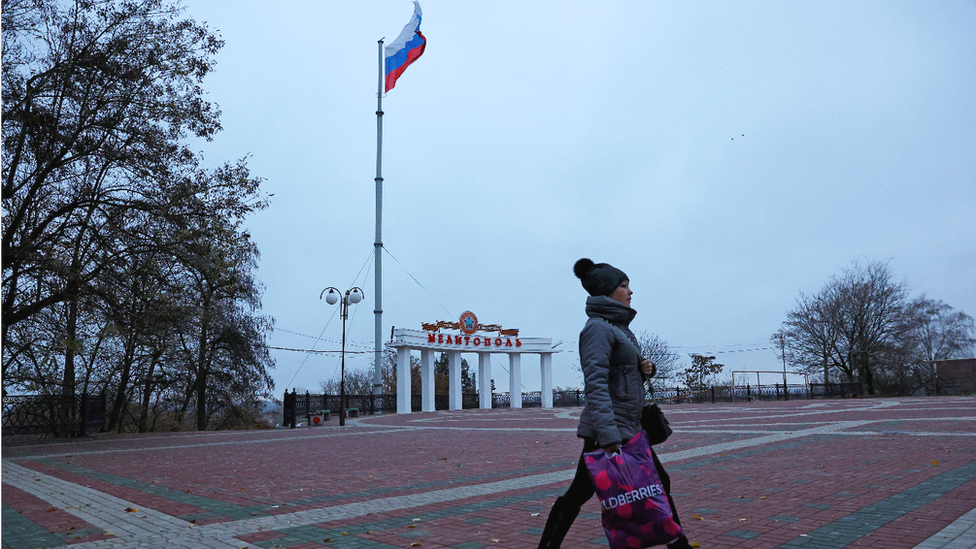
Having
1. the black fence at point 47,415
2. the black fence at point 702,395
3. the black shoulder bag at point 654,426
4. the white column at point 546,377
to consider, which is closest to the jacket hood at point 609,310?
the black shoulder bag at point 654,426

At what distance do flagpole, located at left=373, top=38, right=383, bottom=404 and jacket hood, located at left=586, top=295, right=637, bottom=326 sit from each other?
101 feet

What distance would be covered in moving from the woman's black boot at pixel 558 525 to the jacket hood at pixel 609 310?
1008 millimetres

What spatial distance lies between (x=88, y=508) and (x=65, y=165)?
11.6m

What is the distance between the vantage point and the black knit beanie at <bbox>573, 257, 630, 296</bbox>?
368cm

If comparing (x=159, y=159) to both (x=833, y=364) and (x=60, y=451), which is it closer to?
(x=60, y=451)

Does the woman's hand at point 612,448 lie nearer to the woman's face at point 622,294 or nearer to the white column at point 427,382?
the woman's face at point 622,294

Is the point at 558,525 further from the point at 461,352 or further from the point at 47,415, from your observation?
the point at 461,352

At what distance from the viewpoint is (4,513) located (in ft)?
20.7

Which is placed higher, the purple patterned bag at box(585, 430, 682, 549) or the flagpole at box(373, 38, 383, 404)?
the flagpole at box(373, 38, 383, 404)

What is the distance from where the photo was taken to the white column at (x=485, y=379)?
3881 centimetres

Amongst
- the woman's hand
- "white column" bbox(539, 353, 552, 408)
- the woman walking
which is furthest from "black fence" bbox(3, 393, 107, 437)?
"white column" bbox(539, 353, 552, 408)

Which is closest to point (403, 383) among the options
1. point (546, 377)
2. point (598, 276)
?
point (546, 377)

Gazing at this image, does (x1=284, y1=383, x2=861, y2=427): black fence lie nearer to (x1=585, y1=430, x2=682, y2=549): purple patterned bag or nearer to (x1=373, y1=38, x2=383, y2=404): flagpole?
(x1=373, y1=38, x2=383, y2=404): flagpole

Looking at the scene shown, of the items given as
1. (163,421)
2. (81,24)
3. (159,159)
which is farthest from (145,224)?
(163,421)
